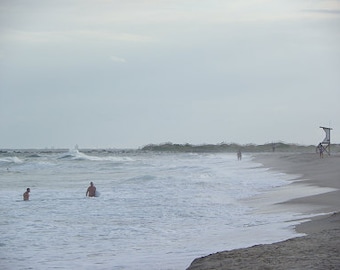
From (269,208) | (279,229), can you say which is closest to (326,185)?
(269,208)

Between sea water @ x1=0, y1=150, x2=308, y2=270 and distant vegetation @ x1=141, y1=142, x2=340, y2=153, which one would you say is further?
distant vegetation @ x1=141, y1=142, x2=340, y2=153

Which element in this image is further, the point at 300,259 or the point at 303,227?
the point at 303,227

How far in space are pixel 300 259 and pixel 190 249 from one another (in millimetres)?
3042

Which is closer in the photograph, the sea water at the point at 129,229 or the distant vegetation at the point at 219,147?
the sea water at the point at 129,229

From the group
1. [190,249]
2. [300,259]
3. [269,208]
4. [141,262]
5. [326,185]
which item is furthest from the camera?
[326,185]

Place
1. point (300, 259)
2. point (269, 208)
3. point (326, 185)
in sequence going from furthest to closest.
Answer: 1. point (326, 185)
2. point (269, 208)
3. point (300, 259)

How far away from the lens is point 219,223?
13.1 meters

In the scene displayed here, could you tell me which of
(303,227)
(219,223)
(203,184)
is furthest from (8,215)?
(203,184)

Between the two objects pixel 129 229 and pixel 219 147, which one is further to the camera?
pixel 219 147

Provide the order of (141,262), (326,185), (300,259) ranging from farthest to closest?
1. (326,185)
2. (141,262)
3. (300,259)

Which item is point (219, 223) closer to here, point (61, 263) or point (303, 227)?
point (303, 227)

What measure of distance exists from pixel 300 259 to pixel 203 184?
752 inches

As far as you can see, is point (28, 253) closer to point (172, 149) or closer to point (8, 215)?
point (8, 215)

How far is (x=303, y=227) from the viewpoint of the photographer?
433 inches
